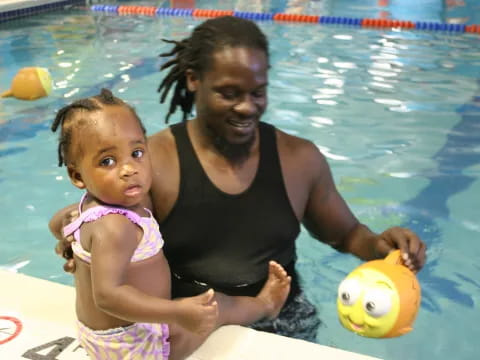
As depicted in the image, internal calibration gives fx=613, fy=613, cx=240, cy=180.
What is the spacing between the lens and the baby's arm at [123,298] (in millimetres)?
1592

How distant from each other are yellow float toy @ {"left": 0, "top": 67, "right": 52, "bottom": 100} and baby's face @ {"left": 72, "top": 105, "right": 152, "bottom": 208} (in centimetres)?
460

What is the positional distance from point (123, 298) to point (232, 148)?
76cm

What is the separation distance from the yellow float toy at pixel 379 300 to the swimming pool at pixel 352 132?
1.12m

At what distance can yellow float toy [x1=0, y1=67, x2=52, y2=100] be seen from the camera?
19.5ft

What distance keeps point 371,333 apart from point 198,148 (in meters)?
0.86

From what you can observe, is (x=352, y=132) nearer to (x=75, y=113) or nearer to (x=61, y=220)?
(x=61, y=220)

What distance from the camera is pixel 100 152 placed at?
1.65 m

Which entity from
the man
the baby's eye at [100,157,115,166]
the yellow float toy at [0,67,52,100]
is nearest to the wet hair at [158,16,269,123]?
the man

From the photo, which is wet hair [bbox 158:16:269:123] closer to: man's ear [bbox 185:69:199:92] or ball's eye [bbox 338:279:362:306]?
man's ear [bbox 185:69:199:92]

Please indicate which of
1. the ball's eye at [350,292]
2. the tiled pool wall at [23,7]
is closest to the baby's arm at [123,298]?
the ball's eye at [350,292]

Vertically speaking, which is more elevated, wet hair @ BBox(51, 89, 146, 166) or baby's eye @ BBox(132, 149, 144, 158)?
wet hair @ BBox(51, 89, 146, 166)

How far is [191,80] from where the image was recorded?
84.3 inches

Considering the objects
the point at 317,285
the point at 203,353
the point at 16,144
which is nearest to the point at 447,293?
the point at 317,285

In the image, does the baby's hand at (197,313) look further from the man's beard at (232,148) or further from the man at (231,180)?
the man's beard at (232,148)
